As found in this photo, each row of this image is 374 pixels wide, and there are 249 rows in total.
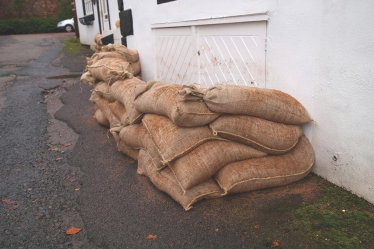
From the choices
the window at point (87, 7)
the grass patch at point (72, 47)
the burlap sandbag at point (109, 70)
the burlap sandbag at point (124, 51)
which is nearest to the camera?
the burlap sandbag at point (109, 70)

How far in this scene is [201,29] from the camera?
17.4 ft

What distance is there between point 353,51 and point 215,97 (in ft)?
4.02

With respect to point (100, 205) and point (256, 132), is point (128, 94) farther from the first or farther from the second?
point (256, 132)

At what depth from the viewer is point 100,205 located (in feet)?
11.0

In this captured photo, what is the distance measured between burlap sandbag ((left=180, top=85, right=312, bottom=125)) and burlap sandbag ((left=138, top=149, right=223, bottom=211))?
28.5 inches

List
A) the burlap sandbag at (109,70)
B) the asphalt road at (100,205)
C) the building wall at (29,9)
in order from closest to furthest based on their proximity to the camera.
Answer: the asphalt road at (100,205), the burlap sandbag at (109,70), the building wall at (29,9)

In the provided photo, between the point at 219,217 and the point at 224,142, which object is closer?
the point at 219,217

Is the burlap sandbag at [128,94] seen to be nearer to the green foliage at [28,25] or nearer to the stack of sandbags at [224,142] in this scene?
the stack of sandbags at [224,142]

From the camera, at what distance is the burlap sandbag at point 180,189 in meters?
3.20

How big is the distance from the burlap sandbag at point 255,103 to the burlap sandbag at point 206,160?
1.10ft

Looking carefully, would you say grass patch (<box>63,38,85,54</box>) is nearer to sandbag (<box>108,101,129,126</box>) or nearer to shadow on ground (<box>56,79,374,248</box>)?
sandbag (<box>108,101,129,126</box>)

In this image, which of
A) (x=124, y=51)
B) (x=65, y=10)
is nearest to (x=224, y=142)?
(x=124, y=51)

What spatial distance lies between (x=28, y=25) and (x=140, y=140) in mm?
26022

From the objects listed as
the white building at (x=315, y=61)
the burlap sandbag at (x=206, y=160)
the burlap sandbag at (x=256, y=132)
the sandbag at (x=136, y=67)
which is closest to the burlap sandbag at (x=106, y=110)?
the white building at (x=315, y=61)
